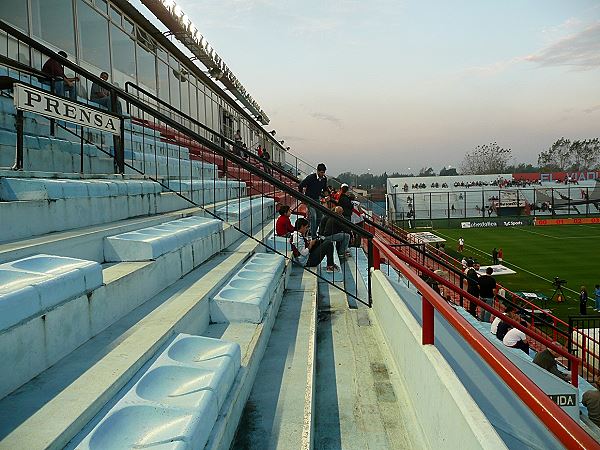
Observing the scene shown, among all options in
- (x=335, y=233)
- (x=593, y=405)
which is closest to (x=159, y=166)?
(x=335, y=233)

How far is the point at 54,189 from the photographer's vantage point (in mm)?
3842

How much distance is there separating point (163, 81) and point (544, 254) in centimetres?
2623

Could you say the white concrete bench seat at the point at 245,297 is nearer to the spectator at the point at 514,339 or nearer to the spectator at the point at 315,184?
the spectator at the point at 315,184

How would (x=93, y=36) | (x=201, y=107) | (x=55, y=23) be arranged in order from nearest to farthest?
(x=55, y=23)
(x=93, y=36)
(x=201, y=107)

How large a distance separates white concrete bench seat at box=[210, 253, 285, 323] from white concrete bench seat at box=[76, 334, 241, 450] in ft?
2.95

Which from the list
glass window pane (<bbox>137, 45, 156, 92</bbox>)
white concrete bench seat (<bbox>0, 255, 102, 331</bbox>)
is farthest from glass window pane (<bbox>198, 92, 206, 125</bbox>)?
white concrete bench seat (<bbox>0, 255, 102, 331</bbox>)

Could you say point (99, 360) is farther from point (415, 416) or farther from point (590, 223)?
point (590, 223)

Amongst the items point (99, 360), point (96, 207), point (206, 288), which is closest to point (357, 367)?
point (206, 288)

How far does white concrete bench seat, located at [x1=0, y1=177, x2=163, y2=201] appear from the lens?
3523 mm

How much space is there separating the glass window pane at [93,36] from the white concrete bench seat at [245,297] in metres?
10.4

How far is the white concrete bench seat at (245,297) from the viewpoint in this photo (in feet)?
11.8

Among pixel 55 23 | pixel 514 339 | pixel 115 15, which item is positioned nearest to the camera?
pixel 514 339

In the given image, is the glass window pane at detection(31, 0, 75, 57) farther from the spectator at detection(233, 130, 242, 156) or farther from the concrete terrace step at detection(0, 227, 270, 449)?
the concrete terrace step at detection(0, 227, 270, 449)

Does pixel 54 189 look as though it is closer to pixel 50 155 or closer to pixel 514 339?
pixel 50 155
